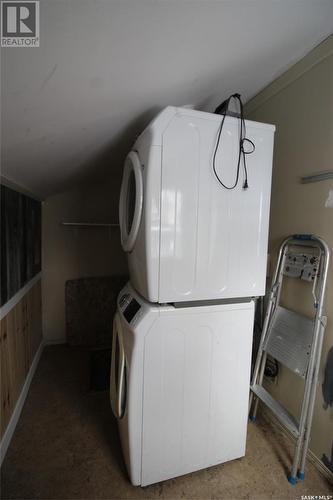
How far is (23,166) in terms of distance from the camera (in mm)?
1406

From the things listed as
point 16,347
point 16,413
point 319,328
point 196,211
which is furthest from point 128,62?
point 16,413

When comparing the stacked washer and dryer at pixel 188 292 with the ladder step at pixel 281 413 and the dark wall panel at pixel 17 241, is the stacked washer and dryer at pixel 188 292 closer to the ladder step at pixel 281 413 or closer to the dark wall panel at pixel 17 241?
the ladder step at pixel 281 413

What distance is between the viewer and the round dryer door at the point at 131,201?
1.11 m

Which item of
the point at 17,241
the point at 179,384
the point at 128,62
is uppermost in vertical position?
the point at 128,62

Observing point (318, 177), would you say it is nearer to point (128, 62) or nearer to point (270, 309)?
point (270, 309)

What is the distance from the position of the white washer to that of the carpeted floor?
0.34 feet

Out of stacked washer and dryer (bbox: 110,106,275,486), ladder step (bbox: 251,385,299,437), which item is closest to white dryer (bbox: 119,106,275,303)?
stacked washer and dryer (bbox: 110,106,275,486)

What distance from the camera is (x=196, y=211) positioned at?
1.12 metres

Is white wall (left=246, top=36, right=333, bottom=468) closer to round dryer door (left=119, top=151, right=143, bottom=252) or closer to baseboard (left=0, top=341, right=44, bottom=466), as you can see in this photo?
round dryer door (left=119, top=151, right=143, bottom=252)

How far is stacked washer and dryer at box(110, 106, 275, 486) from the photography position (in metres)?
1.08

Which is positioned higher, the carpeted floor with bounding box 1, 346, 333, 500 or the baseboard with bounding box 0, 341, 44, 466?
the baseboard with bounding box 0, 341, 44, 466

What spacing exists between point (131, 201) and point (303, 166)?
3.69 ft

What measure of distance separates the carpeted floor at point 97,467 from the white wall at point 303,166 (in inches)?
10.4

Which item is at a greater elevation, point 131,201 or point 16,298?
point 131,201
